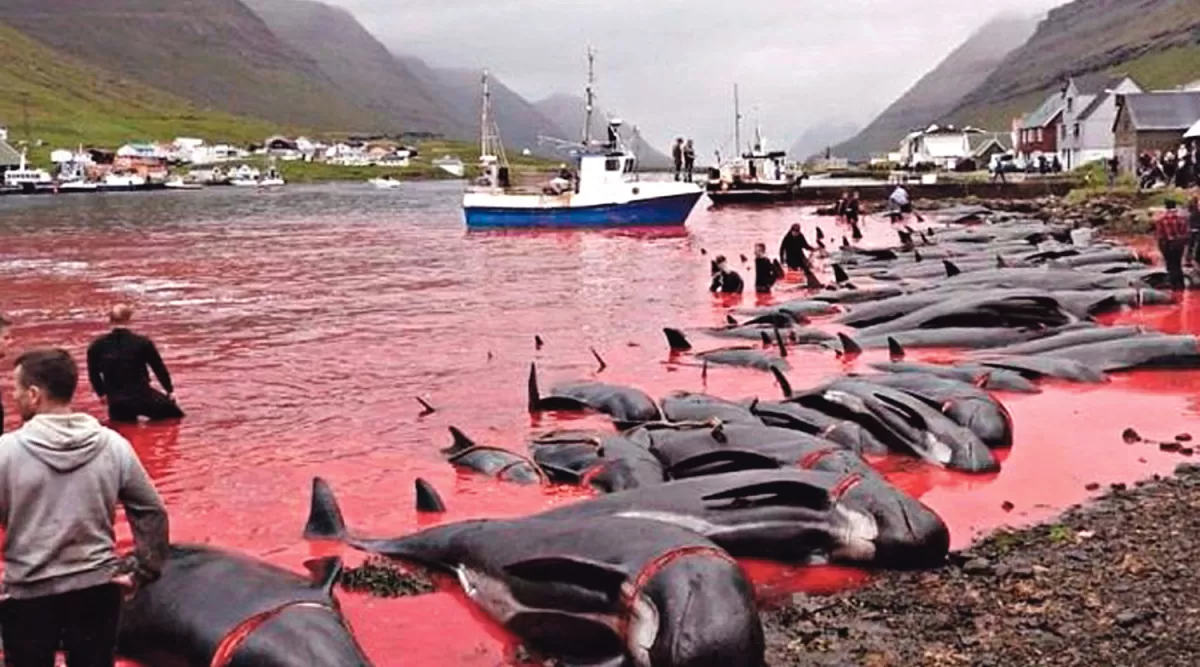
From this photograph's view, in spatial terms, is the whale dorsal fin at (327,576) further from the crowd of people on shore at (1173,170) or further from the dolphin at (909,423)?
the crowd of people on shore at (1173,170)

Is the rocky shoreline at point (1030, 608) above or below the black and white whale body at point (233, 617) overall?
below

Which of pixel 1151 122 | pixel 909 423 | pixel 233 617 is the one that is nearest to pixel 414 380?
pixel 909 423

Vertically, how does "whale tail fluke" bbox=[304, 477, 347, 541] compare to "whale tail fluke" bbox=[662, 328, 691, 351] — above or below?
below

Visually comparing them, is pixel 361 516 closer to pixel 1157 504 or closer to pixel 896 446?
pixel 896 446

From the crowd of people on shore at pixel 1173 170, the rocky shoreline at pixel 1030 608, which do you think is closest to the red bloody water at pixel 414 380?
the rocky shoreline at pixel 1030 608

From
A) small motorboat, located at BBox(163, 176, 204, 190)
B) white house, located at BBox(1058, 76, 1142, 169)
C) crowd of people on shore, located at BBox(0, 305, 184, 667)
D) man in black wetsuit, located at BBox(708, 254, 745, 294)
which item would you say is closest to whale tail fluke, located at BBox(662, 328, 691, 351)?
man in black wetsuit, located at BBox(708, 254, 745, 294)

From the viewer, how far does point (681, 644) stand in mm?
7523

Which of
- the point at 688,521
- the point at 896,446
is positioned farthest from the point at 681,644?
the point at 896,446

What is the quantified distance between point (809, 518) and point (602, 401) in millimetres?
6933

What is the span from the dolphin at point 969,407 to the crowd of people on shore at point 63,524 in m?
9.93

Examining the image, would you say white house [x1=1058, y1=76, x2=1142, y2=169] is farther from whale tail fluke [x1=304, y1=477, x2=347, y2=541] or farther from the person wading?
whale tail fluke [x1=304, y1=477, x2=347, y2=541]

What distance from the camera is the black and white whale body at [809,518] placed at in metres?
10.0

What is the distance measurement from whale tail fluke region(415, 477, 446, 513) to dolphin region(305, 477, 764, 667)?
2696mm

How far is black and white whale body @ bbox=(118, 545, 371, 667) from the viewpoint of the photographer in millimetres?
7332
